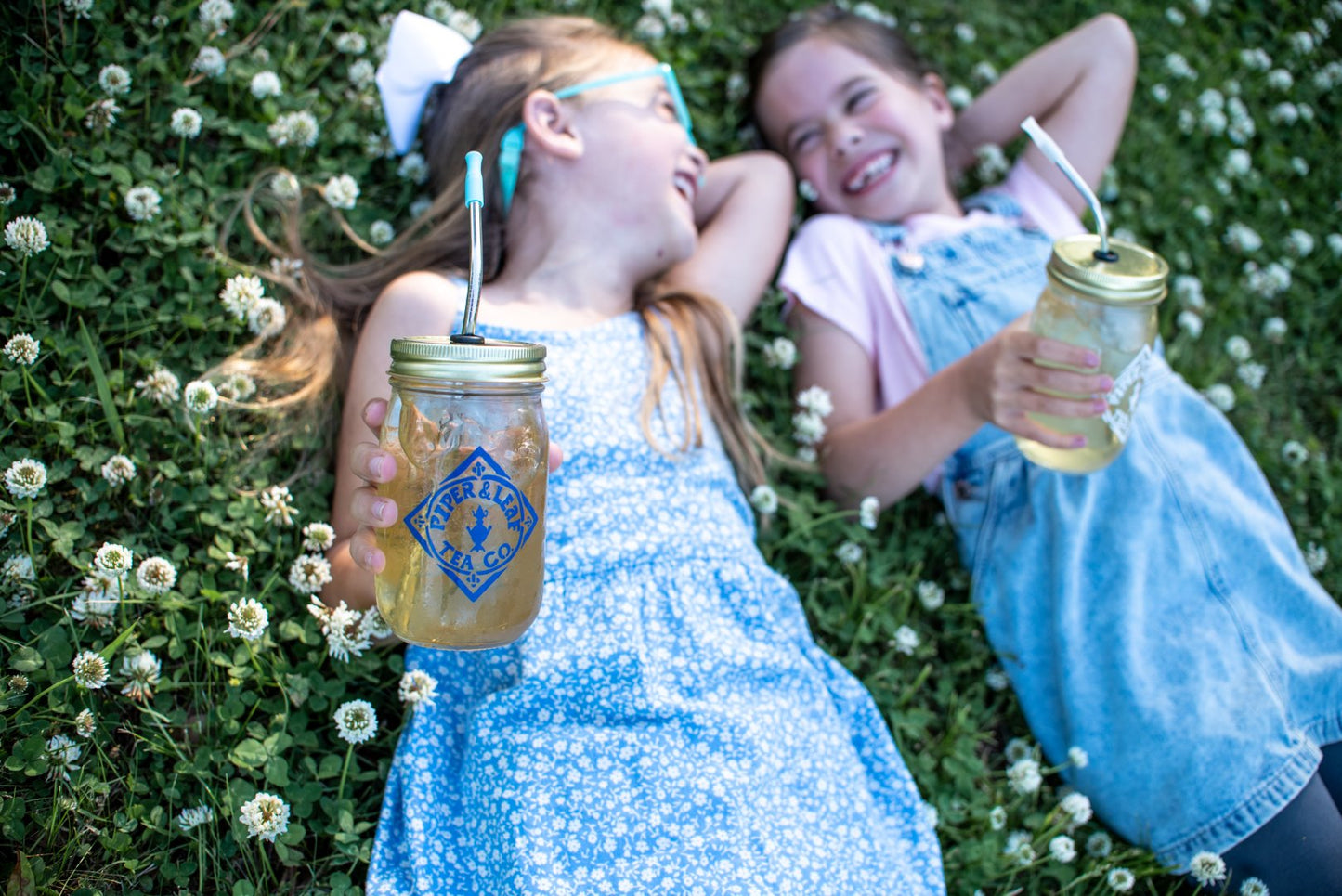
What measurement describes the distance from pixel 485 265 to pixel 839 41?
1312mm

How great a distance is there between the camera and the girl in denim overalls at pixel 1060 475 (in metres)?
2.17

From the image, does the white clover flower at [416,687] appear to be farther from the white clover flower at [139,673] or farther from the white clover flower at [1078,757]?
the white clover flower at [1078,757]

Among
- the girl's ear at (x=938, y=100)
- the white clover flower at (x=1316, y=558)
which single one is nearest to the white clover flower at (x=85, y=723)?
the girl's ear at (x=938, y=100)

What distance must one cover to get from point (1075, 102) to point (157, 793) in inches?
119

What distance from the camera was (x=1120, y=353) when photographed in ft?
6.19

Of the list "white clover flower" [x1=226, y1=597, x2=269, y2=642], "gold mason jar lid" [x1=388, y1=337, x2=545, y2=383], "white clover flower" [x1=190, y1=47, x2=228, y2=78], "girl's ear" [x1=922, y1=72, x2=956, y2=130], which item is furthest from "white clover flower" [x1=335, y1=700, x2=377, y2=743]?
"girl's ear" [x1=922, y1=72, x2=956, y2=130]

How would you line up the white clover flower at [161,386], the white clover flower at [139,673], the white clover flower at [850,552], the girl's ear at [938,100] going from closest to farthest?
the white clover flower at [139,673] → the white clover flower at [161,386] → the white clover flower at [850,552] → the girl's ear at [938,100]

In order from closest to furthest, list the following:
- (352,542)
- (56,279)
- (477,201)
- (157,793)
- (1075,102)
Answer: (477,201)
(352,542)
(157,793)
(56,279)
(1075,102)

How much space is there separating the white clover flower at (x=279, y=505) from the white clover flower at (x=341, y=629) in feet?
0.72

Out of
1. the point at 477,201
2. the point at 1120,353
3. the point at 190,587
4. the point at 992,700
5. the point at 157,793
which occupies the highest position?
the point at 477,201

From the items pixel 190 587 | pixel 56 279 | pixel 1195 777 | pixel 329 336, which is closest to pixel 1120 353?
pixel 1195 777

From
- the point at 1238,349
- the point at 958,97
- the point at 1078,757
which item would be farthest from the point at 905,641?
the point at 958,97

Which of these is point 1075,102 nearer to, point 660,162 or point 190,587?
point 660,162

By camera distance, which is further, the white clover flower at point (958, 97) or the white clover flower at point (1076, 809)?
the white clover flower at point (958, 97)
